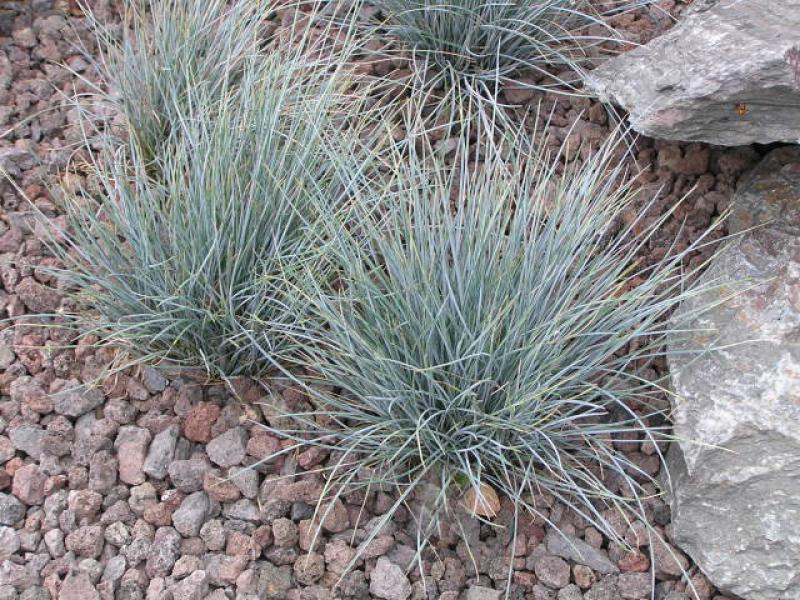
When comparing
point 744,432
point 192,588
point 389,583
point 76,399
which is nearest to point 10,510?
point 76,399

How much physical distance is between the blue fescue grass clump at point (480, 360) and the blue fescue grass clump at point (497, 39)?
0.57 meters

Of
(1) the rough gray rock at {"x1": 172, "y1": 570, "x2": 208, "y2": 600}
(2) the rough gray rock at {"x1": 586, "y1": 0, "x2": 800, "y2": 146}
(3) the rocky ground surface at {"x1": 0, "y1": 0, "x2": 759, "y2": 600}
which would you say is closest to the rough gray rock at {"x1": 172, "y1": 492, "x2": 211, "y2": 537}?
(3) the rocky ground surface at {"x1": 0, "y1": 0, "x2": 759, "y2": 600}

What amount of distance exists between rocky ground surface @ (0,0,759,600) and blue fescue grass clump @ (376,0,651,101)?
655mm

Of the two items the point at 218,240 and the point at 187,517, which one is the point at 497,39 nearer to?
the point at 218,240

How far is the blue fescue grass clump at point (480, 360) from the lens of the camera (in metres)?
2.18

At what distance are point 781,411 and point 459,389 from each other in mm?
707

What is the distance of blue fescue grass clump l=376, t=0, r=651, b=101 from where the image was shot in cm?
282

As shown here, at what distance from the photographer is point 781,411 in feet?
7.18

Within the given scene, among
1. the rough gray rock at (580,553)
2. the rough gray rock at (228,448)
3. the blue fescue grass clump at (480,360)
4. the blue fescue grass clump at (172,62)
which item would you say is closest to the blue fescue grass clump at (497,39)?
the blue fescue grass clump at (172,62)

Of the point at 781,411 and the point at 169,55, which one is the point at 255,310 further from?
the point at 781,411

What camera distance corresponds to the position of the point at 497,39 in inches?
113

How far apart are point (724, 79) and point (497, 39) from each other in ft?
2.47

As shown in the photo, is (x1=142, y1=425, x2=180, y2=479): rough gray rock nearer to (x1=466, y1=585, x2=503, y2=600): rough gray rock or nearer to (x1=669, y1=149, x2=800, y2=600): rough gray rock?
(x1=466, y1=585, x2=503, y2=600): rough gray rock

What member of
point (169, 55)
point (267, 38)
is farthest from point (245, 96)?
point (267, 38)
